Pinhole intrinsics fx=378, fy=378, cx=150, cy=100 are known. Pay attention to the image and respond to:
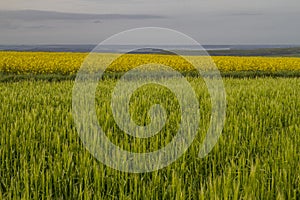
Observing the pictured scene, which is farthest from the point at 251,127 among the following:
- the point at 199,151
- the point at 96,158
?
the point at 96,158

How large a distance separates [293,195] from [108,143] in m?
1.90

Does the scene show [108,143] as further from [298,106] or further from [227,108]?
[298,106]

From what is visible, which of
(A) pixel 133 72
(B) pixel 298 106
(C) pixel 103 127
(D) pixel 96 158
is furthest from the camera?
(A) pixel 133 72

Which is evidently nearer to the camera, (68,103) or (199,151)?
(199,151)

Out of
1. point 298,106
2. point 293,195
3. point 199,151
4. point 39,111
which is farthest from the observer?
point 298,106

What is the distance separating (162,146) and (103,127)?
1.15 meters

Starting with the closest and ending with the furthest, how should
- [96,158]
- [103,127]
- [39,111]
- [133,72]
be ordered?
[96,158] → [103,127] → [39,111] → [133,72]

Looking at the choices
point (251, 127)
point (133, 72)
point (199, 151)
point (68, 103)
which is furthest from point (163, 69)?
point (199, 151)

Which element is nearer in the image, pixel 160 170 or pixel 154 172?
pixel 154 172

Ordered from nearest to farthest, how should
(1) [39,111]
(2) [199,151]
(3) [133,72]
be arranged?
(2) [199,151], (1) [39,111], (3) [133,72]

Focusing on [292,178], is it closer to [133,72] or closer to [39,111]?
[39,111]

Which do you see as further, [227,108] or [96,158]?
[227,108]

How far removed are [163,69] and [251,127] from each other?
13864 millimetres

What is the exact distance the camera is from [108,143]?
3.84 meters
